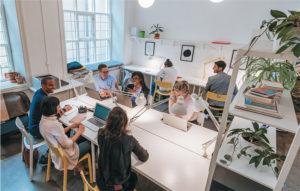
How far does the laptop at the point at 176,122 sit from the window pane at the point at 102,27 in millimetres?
4029

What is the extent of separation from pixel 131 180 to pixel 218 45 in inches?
154

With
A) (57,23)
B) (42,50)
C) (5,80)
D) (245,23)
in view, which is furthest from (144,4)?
(5,80)

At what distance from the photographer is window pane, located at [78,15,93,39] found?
15.8 ft

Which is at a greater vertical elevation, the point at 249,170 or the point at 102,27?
the point at 102,27

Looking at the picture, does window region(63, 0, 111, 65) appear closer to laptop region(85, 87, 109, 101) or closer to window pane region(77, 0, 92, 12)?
window pane region(77, 0, 92, 12)

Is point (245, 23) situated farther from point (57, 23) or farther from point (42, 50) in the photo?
point (42, 50)

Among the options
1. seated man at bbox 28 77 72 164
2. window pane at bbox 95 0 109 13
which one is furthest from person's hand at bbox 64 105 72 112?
window pane at bbox 95 0 109 13

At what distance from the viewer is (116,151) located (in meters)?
1.57

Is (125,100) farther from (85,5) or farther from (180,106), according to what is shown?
(85,5)

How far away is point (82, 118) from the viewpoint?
2535 millimetres

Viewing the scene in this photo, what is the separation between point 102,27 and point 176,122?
434 centimetres

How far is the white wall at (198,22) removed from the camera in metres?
4.08

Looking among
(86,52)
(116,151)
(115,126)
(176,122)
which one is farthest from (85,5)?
(116,151)

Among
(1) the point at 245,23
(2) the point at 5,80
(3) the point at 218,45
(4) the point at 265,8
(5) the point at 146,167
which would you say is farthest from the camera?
(3) the point at 218,45
